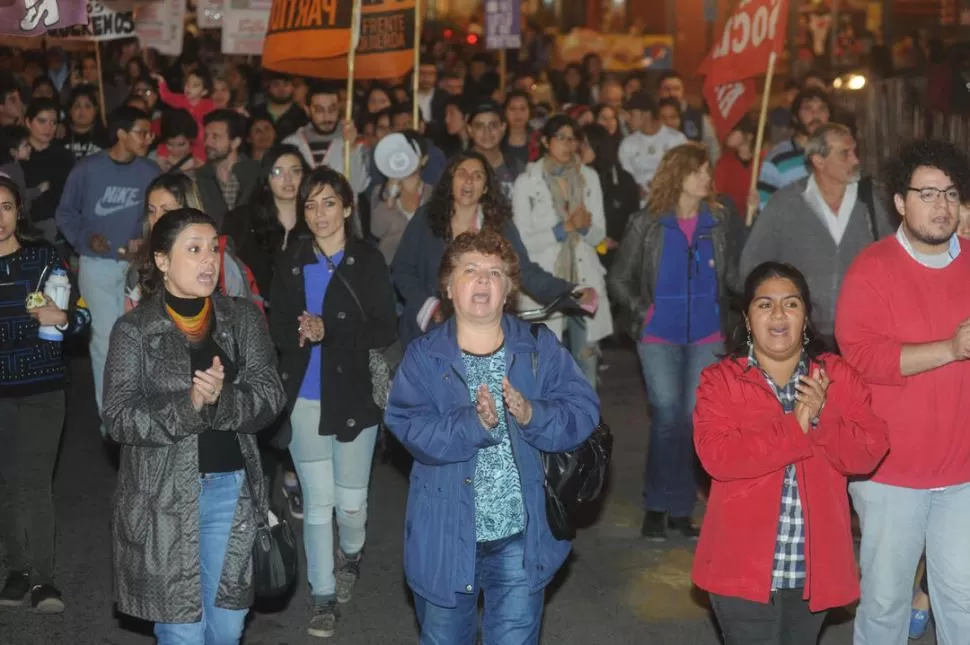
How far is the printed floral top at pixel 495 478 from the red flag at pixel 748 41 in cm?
543

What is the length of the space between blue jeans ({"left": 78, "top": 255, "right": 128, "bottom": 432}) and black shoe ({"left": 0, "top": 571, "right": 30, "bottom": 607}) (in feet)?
9.68

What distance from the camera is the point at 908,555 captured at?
5.54 m

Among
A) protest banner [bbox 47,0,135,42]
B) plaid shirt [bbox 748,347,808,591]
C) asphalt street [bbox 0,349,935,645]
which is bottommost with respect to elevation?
asphalt street [bbox 0,349,935,645]

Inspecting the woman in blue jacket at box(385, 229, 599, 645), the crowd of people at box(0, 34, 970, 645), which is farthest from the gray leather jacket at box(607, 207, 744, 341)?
the woman in blue jacket at box(385, 229, 599, 645)

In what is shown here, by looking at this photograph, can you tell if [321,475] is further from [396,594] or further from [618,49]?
[618,49]

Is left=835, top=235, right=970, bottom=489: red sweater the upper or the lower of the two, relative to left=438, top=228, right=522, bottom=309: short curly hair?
lower

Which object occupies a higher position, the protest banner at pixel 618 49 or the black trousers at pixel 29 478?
the protest banner at pixel 618 49

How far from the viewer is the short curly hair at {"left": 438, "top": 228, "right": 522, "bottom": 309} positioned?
5223 millimetres

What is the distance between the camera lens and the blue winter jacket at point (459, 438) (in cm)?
498

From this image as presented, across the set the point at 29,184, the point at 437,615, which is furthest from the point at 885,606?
the point at 29,184

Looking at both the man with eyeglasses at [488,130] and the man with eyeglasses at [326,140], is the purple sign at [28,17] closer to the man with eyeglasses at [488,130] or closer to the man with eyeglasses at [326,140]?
the man with eyeglasses at [488,130]

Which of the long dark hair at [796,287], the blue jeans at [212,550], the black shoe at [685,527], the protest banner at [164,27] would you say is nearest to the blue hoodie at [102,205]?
the black shoe at [685,527]

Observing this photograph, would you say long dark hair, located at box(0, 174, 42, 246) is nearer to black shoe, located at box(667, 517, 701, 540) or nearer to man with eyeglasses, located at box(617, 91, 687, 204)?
black shoe, located at box(667, 517, 701, 540)

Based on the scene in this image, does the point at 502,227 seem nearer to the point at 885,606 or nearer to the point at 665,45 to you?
the point at 885,606
